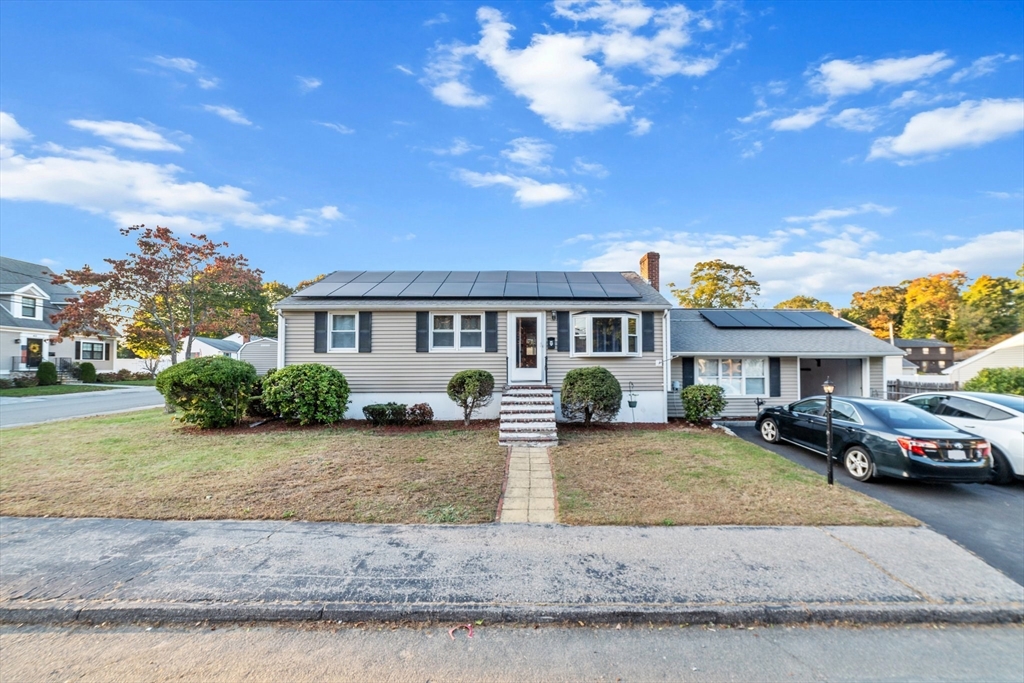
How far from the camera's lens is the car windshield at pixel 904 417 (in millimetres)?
6410

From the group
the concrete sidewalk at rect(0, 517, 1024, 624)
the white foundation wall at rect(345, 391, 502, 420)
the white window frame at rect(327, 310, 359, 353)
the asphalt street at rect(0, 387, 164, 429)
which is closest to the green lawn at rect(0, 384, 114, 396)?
the asphalt street at rect(0, 387, 164, 429)

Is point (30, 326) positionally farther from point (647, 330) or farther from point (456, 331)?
point (647, 330)

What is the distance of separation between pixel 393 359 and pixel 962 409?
502 inches

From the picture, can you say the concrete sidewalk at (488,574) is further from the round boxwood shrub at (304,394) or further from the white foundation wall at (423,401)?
the white foundation wall at (423,401)

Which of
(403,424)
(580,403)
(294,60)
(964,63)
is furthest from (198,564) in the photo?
(964,63)

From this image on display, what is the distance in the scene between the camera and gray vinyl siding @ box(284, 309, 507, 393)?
1159cm

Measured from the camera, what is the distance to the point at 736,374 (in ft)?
43.5

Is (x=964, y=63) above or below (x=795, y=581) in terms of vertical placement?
above

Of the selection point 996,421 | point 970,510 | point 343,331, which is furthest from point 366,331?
point 996,421

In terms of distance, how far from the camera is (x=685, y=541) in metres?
4.24

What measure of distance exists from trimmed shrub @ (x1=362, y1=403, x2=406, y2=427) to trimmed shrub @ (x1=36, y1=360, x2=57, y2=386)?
1015 inches

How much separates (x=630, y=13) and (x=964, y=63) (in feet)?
30.0

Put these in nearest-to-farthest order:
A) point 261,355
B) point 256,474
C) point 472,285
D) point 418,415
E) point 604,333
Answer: point 256,474 → point 418,415 → point 604,333 → point 472,285 → point 261,355

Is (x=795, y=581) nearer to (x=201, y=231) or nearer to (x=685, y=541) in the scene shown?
(x=685, y=541)
